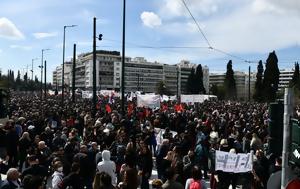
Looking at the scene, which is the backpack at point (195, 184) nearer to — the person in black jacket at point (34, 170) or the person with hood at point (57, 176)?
the person with hood at point (57, 176)

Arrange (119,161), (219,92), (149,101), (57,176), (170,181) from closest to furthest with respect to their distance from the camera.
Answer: (170,181), (57,176), (119,161), (149,101), (219,92)

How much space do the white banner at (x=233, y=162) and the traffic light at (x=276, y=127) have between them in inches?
227

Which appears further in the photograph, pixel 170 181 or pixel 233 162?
pixel 233 162

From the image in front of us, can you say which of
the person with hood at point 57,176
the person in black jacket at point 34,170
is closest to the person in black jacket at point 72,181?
the person with hood at point 57,176

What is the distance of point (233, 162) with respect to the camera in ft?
38.9

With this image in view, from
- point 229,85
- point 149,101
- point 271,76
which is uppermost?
point 271,76

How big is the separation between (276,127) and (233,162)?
19.8 feet

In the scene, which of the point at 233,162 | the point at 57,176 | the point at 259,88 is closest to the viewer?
the point at 57,176

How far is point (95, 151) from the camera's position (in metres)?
12.3

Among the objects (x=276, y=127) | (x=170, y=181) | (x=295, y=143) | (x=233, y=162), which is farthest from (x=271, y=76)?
(x=295, y=143)

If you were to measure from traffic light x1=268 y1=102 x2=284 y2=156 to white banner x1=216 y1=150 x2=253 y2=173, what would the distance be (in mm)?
5771

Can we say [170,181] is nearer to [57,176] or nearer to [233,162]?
→ [57,176]

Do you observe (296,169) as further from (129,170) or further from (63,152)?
(63,152)

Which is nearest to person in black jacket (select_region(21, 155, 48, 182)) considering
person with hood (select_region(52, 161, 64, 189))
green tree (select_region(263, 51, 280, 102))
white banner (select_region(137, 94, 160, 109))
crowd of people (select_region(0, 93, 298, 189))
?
crowd of people (select_region(0, 93, 298, 189))
